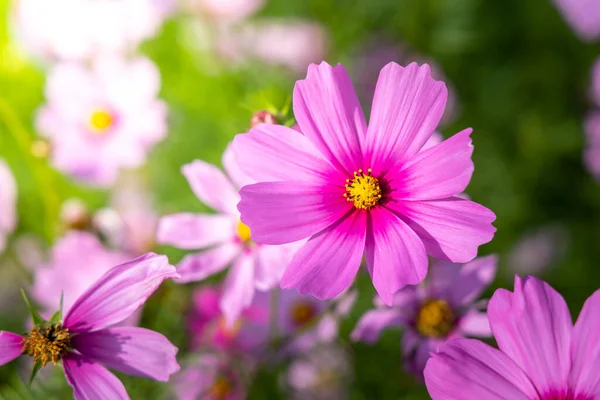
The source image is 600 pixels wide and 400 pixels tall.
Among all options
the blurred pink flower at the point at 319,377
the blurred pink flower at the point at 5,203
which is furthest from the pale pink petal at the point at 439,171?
the blurred pink flower at the point at 5,203

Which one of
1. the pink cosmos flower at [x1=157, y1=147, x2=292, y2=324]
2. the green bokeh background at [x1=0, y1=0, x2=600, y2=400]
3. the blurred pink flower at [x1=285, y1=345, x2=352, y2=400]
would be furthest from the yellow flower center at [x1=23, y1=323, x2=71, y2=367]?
the green bokeh background at [x1=0, y1=0, x2=600, y2=400]

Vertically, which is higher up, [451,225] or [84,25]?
[84,25]

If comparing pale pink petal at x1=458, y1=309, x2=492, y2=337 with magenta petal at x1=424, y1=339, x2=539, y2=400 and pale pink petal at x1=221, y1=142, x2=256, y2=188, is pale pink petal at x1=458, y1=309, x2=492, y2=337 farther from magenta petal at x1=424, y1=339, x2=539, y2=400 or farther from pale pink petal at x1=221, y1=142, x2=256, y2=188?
pale pink petal at x1=221, y1=142, x2=256, y2=188

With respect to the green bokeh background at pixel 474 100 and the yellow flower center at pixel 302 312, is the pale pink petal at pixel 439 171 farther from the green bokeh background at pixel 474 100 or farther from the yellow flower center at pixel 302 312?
the green bokeh background at pixel 474 100

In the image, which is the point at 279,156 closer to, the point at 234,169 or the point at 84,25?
the point at 234,169

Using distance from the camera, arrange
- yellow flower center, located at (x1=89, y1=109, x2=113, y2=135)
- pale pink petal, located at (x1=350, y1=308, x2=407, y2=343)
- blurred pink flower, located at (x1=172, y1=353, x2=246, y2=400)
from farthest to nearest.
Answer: yellow flower center, located at (x1=89, y1=109, x2=113, y2=135), blurred pink flower, located at (x1=172, y1=353, x2=246, y2=400), pale pink petal, located at (x1=350, y1=308, x2=407, y2=343)

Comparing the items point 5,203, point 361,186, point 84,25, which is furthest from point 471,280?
point 84,25

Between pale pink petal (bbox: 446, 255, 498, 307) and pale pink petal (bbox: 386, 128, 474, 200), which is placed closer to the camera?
pale pink petal (bbox: 386, 128, 474, 200)
